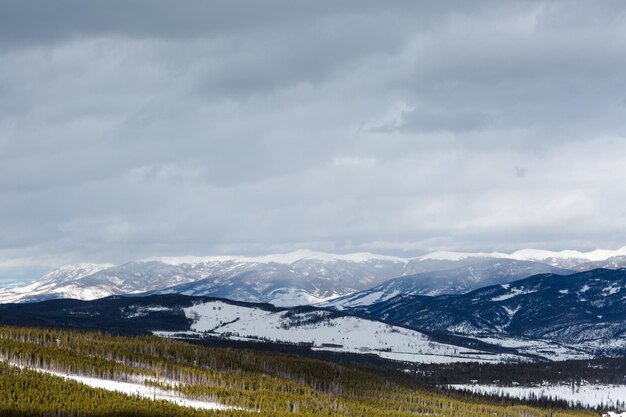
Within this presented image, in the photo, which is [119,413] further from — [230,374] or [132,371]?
[230,374]

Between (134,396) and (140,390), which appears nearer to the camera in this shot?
(134,396)

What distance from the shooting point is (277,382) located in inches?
7648

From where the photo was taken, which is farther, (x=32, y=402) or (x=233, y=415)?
(x=233, y=415)

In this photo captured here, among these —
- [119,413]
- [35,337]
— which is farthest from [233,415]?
[35,337]

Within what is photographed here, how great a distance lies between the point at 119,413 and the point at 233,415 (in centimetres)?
2303

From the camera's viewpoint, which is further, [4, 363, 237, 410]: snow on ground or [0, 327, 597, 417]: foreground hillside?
[4, 363, 237, 410]: snow on ground

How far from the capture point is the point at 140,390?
144000 mm

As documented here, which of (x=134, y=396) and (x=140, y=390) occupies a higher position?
(x=134, y=396)

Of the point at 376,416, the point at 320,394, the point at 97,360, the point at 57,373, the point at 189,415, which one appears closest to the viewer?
the point at 189,415

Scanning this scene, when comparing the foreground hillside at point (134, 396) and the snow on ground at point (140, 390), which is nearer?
the foreground hillside at point (134, 396)

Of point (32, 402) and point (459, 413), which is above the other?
point (32, 402)

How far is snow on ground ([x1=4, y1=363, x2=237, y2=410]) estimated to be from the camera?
13675cm

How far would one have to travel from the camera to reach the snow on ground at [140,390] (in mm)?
136750

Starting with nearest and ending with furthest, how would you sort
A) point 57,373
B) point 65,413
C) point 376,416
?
point 65,413 → point 57,373 → point 376,416
